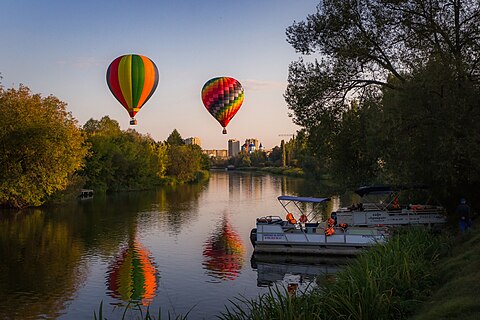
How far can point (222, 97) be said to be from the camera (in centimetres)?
5541

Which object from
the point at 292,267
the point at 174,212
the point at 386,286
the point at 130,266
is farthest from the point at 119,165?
the point at 386,286

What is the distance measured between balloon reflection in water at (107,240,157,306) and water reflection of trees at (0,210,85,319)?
1.61 m

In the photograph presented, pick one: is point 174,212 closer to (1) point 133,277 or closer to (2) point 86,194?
(2) point 86,194

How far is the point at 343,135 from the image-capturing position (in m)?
30.4

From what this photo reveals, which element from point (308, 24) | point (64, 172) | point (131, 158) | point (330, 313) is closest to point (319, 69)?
point (308, 24)

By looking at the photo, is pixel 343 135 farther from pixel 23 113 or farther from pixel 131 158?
pixel 131 158

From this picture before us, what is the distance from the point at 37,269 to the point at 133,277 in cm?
508

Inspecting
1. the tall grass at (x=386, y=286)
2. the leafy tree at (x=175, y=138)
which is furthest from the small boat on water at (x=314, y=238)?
the leafy tree at (x=175, y=138)

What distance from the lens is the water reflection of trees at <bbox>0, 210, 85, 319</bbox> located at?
18.3 m

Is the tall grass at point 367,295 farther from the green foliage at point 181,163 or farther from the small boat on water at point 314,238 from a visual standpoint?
the green foliage at point 181,163

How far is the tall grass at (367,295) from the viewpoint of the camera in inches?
422

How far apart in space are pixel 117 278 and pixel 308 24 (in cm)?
1910

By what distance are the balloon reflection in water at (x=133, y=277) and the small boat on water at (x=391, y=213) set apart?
11772mm

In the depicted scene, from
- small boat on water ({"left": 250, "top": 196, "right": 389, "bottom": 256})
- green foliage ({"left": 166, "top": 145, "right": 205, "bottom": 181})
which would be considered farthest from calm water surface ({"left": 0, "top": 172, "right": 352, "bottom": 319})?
green foliage ({"left": 166, "top": 145, "right": 205, "bottom": 181})
